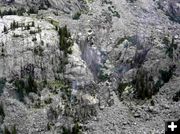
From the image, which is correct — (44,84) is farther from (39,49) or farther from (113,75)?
(113,75)

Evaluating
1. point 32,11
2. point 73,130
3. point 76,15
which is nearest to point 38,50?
point 32,11

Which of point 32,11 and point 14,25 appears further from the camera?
point 32,11

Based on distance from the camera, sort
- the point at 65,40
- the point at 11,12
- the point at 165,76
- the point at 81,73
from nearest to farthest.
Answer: the point at 81,73 < the point at 165,76 < the point at 65,40 < the point at 11,12

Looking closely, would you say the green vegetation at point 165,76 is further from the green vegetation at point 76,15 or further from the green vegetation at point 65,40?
the green vegetation at point 76,15

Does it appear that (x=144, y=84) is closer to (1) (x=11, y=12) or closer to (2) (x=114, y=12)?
(2) (x=114, y=12)

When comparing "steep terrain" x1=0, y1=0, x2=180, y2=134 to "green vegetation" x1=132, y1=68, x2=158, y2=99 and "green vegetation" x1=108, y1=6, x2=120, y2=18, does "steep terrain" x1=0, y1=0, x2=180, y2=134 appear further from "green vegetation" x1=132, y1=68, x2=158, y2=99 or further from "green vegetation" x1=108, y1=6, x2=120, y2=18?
"green vegetation" x1=108, y1=6, x2=120, y2=18

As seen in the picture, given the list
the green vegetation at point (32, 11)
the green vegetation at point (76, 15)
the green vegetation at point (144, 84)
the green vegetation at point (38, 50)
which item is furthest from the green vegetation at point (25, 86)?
the green vegetation at point (76, 15)

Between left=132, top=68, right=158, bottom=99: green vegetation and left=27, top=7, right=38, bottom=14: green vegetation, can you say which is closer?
left=132, top=68, right=158, bottom=99: green vegetation

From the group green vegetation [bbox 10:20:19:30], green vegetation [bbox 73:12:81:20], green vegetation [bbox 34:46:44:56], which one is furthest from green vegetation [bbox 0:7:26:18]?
green vegetation [bbox 34:46:44:56]
